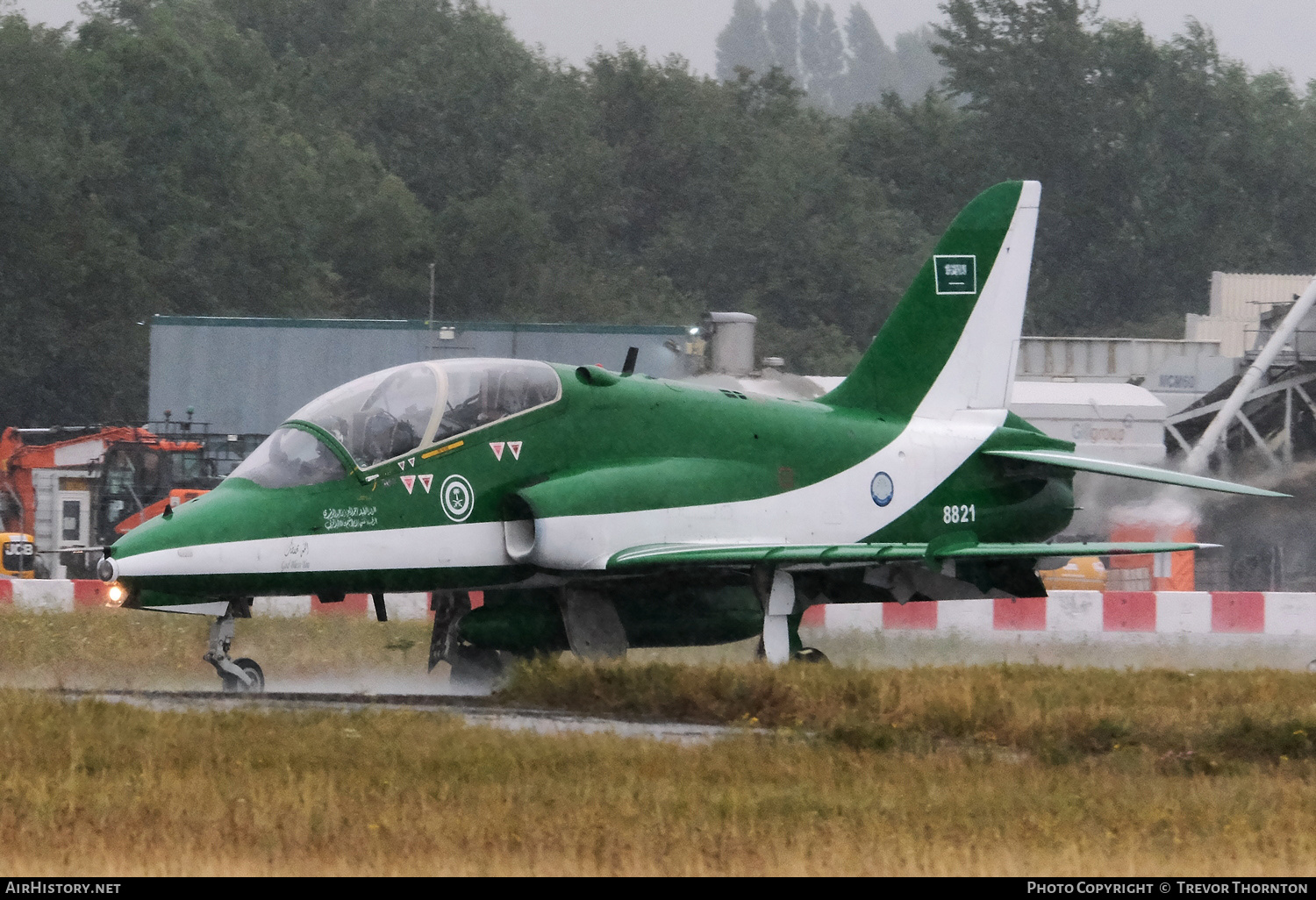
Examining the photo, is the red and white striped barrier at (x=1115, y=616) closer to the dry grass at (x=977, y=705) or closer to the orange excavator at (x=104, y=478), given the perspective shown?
the dry grass at (x=977, y=705)

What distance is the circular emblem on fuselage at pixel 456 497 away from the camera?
12.7 meters

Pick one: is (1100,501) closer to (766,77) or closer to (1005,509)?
(1005,509)

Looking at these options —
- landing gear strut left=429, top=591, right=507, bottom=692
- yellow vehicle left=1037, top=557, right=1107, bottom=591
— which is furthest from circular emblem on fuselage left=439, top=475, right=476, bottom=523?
yellow vehicle left=1037, top=557, right=1107, bottom=591

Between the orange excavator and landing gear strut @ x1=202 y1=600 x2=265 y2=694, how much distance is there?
1609 centimetres

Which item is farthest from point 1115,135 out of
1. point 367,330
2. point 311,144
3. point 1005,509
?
point 1005,509

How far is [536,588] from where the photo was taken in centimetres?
1373

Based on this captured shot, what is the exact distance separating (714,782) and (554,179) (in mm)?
65883

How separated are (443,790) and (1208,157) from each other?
7412 cm

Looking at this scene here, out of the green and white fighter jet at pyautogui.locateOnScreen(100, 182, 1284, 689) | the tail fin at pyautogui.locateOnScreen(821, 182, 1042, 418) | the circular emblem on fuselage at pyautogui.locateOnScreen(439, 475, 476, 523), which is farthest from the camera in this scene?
the tail fin at pyautogui.locateOnScreen(821, 182, 1042, 418)

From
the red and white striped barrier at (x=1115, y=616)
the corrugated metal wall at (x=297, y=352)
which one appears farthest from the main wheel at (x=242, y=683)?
the corrugated metal wall at (x=297, y=352)

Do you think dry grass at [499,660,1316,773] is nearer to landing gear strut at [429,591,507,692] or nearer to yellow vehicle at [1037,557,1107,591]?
landing gear strut at [429,591,507,692]

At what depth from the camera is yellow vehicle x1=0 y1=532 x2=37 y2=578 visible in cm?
2686

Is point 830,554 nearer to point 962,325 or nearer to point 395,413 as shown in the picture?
point 395,413

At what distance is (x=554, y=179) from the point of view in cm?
7338
